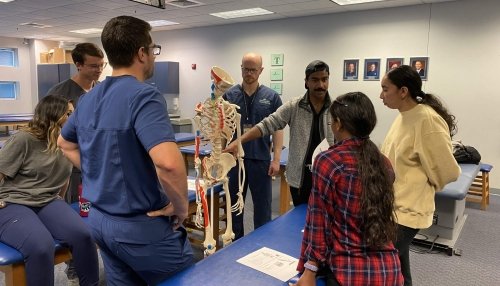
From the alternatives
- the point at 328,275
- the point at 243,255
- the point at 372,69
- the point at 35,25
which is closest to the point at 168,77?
the point at 35,25

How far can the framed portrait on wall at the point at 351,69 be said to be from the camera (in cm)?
589

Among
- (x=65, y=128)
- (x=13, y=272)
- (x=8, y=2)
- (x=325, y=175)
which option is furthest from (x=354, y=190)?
(x=8, y=2)

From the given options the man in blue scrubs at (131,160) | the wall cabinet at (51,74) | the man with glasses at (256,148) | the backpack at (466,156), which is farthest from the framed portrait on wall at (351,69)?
the wall cabinet at (51,74)

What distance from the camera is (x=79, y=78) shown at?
265cm

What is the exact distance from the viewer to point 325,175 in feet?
3.84

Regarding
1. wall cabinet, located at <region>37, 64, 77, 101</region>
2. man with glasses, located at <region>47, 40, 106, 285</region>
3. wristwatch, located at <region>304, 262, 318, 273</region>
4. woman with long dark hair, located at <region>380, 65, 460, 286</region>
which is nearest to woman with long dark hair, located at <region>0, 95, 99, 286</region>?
man with glasses, located at <region>47, 40, 106, 285</region>

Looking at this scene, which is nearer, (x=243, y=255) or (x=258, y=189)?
(x=243, y=255)

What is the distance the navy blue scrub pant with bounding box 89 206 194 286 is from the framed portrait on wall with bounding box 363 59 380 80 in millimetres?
5029

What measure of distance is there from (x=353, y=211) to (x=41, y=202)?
5.97ft

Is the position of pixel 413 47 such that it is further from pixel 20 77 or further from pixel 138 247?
pixel 20 77

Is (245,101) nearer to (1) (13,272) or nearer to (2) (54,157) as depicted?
(2) (54,157)

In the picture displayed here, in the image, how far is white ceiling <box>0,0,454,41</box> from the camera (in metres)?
5.38

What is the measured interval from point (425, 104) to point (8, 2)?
6098mm

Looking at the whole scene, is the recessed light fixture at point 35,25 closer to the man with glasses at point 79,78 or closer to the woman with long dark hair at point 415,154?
the man with glasses at point 79,78
